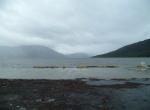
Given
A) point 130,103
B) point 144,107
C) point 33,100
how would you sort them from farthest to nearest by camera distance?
point 33,100 → point 130,103 → point 144,107

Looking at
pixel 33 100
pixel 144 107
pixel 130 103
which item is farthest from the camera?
pixel 33 100

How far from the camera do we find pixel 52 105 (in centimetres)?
2255

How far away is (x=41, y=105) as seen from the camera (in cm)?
2244

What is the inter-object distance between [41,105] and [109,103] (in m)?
6.77

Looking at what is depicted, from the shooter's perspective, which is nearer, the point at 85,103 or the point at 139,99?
the point at 85,103

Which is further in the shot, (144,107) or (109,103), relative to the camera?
(109,103)

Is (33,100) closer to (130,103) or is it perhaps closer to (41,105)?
(41,105)

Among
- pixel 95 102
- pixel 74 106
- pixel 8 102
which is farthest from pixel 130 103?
pixel 8 102

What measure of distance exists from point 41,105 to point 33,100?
289 cm

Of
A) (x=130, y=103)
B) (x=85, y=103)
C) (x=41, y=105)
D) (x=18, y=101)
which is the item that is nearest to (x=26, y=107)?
(x=41, y=105)

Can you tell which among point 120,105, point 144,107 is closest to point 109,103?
point 120,105

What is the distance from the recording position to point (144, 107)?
70.1 ft

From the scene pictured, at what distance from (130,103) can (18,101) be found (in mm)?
11676

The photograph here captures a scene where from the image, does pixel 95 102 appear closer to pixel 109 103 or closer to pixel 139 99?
pixel 109 103
